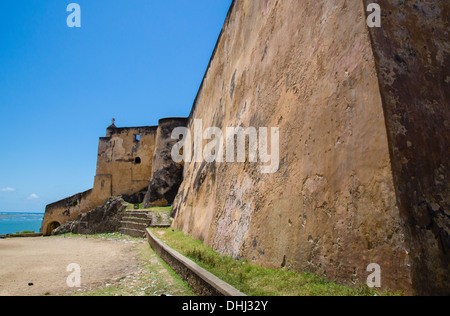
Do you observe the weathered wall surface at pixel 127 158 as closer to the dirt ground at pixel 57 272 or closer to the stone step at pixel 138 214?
the stone step at pixel 138 214

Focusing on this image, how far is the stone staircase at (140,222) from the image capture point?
39.4 feet

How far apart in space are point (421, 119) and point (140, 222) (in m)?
12.9

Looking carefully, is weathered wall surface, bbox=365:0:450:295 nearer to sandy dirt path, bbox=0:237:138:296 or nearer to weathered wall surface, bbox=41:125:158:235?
sandy dirt path, bbox=0:237:138:296

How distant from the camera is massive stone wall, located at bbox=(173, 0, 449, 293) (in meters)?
2.29

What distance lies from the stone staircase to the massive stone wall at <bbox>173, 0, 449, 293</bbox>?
7339 millimetres

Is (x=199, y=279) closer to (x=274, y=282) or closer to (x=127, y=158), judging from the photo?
(x=274, y=282)

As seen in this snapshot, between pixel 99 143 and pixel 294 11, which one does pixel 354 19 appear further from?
pixel 99 143

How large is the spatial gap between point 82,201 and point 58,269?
15337 millimetres

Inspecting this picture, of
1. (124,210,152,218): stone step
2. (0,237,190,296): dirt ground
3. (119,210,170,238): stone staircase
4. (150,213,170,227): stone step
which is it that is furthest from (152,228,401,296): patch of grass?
(124,210,152,218): stone step

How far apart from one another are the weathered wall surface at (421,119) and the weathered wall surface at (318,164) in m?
0.10

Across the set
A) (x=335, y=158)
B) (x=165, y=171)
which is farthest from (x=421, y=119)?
(x=165, y=171)

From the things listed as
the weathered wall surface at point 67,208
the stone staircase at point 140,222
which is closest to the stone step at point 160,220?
the stone staircase at point 140,222

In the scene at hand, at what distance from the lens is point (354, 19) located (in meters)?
2.95
